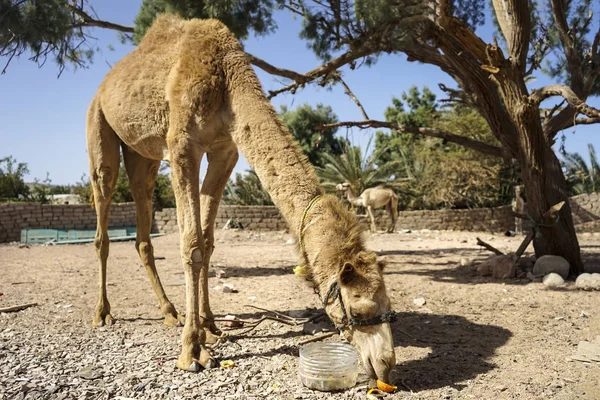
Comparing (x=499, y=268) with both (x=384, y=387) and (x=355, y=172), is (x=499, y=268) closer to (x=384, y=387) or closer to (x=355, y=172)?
(x=384, y=387)

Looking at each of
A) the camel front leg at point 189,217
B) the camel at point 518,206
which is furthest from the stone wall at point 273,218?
the camel front leg at point 189,217

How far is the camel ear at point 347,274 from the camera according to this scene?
2.91 m

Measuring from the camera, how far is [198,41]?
4246mm

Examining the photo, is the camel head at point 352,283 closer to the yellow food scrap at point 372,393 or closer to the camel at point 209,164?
the camel at point 209,164

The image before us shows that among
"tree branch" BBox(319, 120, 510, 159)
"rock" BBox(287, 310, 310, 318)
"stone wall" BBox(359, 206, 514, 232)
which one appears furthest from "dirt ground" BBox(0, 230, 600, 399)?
"stone wall" BBox(359, 206, 514, 232)

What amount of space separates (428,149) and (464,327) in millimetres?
16703

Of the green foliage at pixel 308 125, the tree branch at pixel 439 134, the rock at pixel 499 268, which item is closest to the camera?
the rock at pixel 499 268

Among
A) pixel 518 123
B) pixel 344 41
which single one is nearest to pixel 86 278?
pixel 344 41

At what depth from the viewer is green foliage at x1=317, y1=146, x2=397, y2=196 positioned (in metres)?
19.9

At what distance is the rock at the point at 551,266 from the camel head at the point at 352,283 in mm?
5052

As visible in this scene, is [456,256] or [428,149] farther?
[428,149]

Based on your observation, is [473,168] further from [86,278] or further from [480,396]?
[480,396]

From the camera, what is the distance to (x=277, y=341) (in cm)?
430

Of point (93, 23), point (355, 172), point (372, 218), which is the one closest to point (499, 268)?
point (93, 23)
